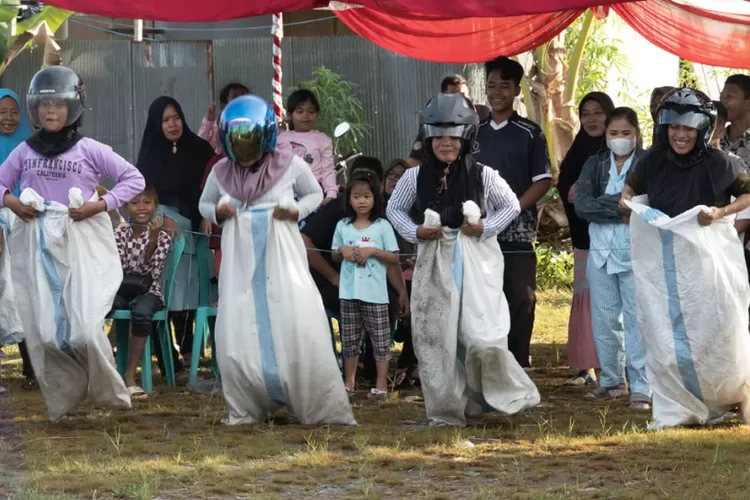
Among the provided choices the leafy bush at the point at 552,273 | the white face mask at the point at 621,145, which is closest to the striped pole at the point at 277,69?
the white face mask at the point at 621,145

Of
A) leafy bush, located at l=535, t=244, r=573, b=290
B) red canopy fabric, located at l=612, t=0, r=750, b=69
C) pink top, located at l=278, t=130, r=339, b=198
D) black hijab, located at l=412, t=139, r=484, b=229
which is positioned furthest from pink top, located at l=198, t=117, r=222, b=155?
leafy bush, located at l=535, t=244, r=573, b=290

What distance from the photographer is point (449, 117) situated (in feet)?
25.1

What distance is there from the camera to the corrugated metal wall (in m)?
14.2

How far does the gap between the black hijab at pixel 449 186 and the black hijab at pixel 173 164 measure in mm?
2564

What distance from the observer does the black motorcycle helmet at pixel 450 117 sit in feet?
25.1

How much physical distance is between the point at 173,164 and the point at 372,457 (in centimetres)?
378

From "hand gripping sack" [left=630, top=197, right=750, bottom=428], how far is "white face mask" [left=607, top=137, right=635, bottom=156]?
1.12 m

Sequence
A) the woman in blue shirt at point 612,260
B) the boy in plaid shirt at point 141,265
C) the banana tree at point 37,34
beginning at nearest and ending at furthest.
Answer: the woman in blue shirt at point 612,260 → the boy in plaid shirt at point 141,265 → the banana tree at point 37,34

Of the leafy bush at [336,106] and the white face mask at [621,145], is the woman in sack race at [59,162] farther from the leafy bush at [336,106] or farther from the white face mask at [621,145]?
the leafy bush at [336,106]

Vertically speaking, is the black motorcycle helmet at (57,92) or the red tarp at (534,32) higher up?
the red tarp at (534,32)

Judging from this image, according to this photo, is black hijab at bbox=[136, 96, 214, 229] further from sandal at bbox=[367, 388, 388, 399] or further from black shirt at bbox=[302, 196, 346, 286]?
sandal at bbox=[367, 388, 388, 399]

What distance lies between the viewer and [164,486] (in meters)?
6.12

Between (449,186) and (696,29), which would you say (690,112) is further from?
(696,29)

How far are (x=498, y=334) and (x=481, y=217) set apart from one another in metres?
0.67
